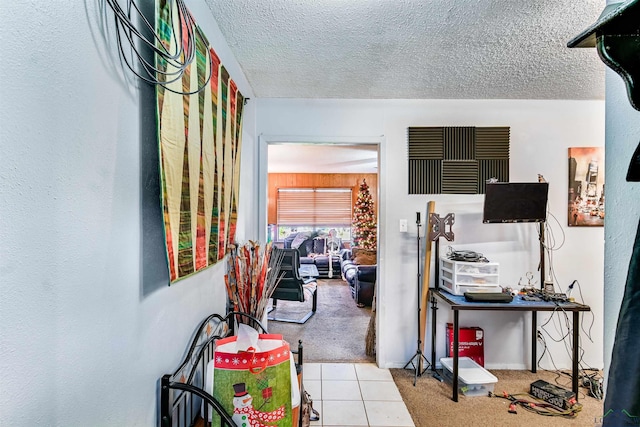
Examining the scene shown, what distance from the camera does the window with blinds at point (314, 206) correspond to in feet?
25.0

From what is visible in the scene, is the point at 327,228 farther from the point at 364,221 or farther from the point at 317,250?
the point at 364,221

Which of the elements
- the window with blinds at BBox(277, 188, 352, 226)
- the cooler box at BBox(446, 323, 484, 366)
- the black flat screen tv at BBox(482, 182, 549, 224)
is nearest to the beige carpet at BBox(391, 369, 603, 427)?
the cooler box at BBox(446, 323, 484, 366)

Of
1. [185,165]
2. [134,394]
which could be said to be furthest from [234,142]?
[134,394]

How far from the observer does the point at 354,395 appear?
2.48m

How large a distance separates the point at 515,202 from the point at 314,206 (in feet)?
17.6

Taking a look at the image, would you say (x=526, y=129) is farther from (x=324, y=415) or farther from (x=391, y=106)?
(x=324, y=415)

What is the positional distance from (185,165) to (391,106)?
7.34 feet

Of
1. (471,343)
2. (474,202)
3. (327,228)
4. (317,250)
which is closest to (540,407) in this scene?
(471,343)

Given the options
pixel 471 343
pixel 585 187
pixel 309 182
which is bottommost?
pixel 471 343

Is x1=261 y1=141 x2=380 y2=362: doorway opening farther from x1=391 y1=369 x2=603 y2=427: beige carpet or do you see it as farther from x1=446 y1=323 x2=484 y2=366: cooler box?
x1=446 y1=323 x2=484 y2=366: cooler box

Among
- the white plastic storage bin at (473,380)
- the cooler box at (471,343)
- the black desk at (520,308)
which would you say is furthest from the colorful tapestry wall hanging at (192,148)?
the cooler box at (471,343)

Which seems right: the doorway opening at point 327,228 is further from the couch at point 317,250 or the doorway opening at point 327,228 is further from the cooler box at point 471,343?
the cooler box at point 471,343

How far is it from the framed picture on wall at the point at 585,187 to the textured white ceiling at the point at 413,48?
1.69ft

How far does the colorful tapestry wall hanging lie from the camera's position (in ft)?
3.52
